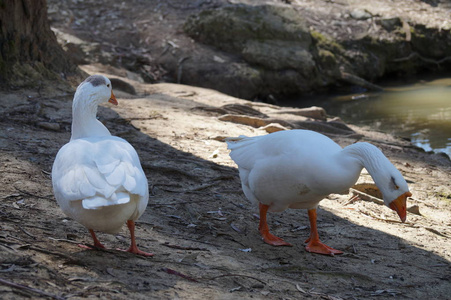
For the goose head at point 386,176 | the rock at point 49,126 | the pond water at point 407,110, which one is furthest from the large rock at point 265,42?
the goose head at point 386,176

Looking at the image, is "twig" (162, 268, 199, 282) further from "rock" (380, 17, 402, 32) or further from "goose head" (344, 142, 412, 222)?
"rock" (380, 17, 402, 32)

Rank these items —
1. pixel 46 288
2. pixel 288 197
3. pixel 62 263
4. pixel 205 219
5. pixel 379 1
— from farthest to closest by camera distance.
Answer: pixel 379 1 → pixel 205 219 → pixel 288 197 → pixel 62 263 → pixel 46 288

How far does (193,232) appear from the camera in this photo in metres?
4.29

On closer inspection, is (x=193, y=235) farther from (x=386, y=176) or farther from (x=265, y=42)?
(x=265, y=42)

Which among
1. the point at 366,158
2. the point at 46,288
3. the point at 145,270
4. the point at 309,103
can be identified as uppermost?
the point at 366,158

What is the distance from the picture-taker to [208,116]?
862 centimetres

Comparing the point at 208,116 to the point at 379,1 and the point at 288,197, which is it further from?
the point at 379,1

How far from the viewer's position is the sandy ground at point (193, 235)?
3.02 metres

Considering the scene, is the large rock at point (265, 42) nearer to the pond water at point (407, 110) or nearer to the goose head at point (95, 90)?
the pond water at point (407, 110)

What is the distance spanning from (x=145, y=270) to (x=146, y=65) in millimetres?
10697

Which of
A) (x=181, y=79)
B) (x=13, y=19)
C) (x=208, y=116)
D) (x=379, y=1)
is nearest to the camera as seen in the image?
(x=13, y=19)

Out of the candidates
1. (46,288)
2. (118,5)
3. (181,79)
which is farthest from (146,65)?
(46,288)

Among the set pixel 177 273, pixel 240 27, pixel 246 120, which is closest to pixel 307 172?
pixel 177 273

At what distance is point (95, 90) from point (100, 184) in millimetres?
1543
